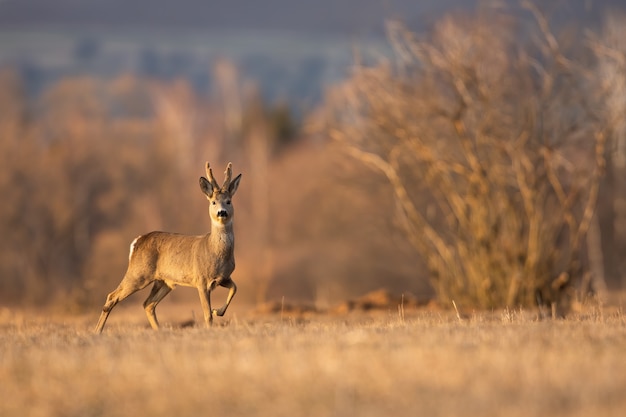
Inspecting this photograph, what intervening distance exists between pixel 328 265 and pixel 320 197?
9.34m

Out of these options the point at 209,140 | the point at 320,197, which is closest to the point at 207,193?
the point at 320,197

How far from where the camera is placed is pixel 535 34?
957 inches

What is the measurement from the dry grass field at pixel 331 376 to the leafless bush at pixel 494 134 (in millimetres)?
12069

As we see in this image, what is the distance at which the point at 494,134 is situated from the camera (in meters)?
25.0

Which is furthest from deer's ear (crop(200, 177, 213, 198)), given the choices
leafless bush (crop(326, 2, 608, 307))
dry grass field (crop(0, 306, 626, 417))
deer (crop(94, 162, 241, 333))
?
leafless bush (crop(326, 2, 608, 307))

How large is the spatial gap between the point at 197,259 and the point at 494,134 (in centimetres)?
1177

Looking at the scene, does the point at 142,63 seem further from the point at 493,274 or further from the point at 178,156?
the point at 493,274

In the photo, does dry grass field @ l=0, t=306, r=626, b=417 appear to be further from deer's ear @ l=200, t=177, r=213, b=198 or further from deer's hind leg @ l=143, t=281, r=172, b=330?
deer's hind leg @ l=143, t=281, r=172, b=330

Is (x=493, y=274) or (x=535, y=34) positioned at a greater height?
(x=535, y=34)

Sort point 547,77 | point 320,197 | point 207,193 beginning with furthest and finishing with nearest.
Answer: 1. point 320,197
2. point 547,77
3. point 207,193

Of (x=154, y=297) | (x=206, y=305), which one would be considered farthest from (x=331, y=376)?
(x=154, y=297)

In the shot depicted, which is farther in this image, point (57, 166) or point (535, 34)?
point (57, 166)

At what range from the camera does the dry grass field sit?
7891 mm

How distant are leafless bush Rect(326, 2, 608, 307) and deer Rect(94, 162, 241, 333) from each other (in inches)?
368
